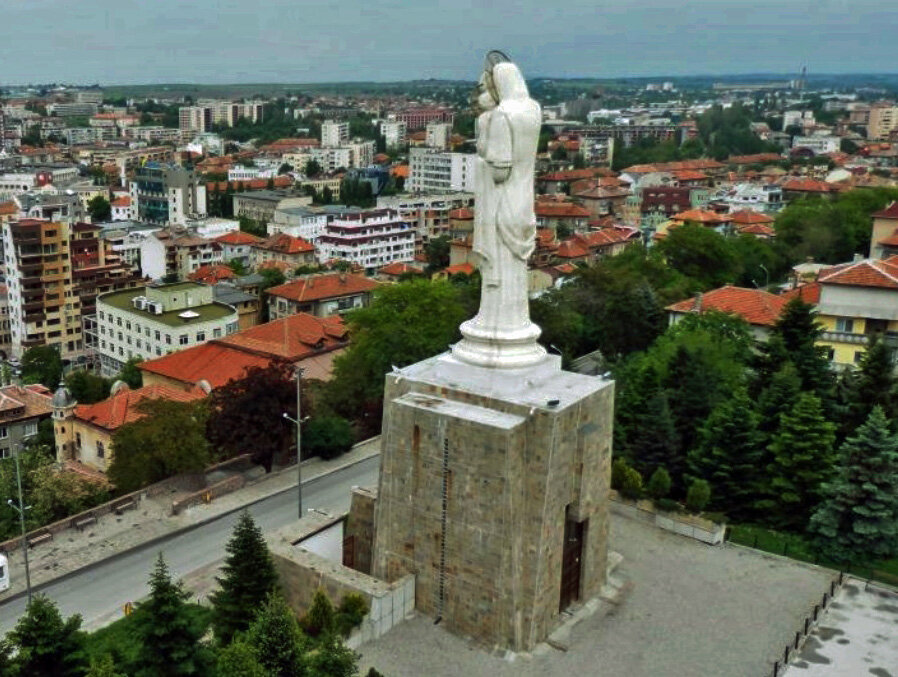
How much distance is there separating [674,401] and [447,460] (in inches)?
429

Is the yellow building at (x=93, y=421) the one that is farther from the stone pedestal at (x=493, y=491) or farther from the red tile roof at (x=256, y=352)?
the stone pedestal at (x=493, y=491)

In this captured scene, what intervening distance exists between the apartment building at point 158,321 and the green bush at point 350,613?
3078 cm

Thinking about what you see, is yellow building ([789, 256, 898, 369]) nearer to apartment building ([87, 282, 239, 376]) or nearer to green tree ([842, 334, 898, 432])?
green tree ([842, 334, 898, 432])

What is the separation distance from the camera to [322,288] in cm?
5478

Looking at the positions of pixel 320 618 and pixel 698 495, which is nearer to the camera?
pixel 320 618

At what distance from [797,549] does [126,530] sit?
644 inches

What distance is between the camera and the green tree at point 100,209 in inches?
3925

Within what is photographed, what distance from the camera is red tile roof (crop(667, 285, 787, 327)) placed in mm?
32938

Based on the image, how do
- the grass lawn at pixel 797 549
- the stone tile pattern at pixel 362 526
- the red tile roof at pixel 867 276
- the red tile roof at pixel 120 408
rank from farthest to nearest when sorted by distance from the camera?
the red tile roof at pixel 120 408 < the red tile roof at pixel 867 276 < the grass lawn at pixel 797 549 < the stone tile pattern at pixel 362 526

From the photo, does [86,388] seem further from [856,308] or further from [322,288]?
[856,308]

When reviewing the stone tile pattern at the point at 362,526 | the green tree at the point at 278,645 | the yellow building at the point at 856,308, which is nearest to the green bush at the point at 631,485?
the stone tile pattern at the point at 362,526

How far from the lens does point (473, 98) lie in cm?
1645

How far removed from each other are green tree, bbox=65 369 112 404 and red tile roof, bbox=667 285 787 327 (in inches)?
1036

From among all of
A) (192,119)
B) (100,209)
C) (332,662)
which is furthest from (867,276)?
(192,119)
